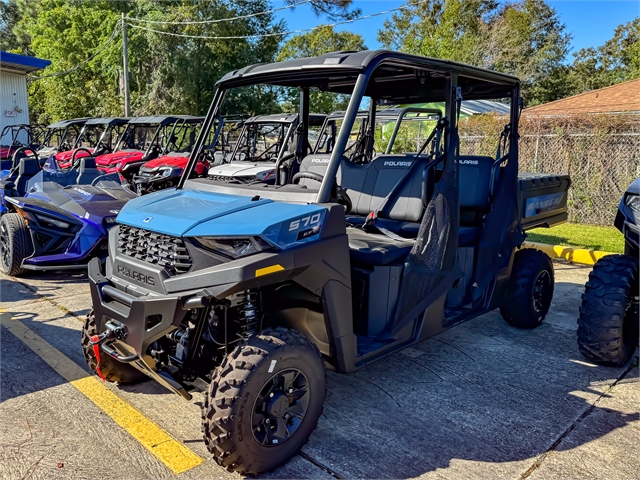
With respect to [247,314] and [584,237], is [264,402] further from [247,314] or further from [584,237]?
[584,237]

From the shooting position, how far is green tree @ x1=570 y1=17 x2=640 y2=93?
33.9m

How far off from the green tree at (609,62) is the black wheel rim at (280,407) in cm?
3613

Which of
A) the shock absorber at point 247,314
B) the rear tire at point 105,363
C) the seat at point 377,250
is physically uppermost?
the seat at point 377,250

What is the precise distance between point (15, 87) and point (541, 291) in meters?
A: 22.2

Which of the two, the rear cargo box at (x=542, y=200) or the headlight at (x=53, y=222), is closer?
the rear cargo box at (x=542, y=200)

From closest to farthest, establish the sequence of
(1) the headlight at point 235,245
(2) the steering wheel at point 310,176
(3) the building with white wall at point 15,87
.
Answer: (1) the headlight at point 235,245, (2) the steering wheel at point 310,176, (3) the building with white wall at point 15,87

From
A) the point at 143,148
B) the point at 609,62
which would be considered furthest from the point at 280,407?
the point at 609,62

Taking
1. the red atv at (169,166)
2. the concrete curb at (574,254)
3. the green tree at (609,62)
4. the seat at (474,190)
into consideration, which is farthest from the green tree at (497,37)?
the seat at (474,190)

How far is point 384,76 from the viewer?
4078 mm

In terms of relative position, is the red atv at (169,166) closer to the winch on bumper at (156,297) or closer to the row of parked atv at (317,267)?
the row of parked atv at (317,267)

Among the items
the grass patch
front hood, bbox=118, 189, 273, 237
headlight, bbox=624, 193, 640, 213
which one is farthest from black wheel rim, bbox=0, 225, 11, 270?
the grass patch

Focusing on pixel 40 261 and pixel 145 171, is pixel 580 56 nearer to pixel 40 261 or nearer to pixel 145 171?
pixel 145 171

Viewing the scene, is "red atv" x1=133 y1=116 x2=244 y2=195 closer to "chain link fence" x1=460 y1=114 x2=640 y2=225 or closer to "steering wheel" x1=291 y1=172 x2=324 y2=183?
"chain link fence" x1=460 y1=114 x2=640 y2=225

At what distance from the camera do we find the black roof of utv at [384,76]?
125 inches
